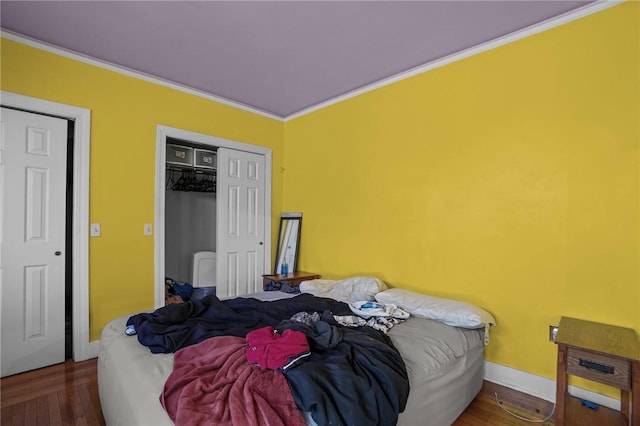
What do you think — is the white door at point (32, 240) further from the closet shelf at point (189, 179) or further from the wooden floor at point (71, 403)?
the closet shelf at point (189, 179)

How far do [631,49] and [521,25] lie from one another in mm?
669

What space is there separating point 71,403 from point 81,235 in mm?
1316

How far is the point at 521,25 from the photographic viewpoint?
231 cm

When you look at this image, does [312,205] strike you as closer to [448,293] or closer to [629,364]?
[448,293]

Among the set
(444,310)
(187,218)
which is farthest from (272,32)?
(187,218)

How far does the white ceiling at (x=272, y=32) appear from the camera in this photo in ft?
7.00

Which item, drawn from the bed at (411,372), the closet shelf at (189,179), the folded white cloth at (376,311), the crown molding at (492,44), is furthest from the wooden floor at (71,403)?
the crown molding at (492,44)

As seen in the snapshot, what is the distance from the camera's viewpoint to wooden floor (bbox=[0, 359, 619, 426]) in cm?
196

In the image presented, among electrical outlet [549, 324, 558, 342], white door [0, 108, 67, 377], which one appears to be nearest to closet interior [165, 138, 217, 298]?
white door [0, 108, 67, 377]

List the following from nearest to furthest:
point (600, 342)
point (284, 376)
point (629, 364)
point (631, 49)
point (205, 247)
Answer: point (284, 376)
point (629, 364)
point (600, 342)
point (631, 49)
point (205, 247)

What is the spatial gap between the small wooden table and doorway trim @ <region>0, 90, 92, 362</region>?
3456 mm

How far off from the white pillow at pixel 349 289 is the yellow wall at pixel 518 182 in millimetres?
351

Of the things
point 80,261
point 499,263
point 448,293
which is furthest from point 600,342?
point 80,261

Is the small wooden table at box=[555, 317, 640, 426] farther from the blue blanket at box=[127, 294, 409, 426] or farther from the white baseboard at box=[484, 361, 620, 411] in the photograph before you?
the blue blanket at box=[127, 294, 409, 426]
